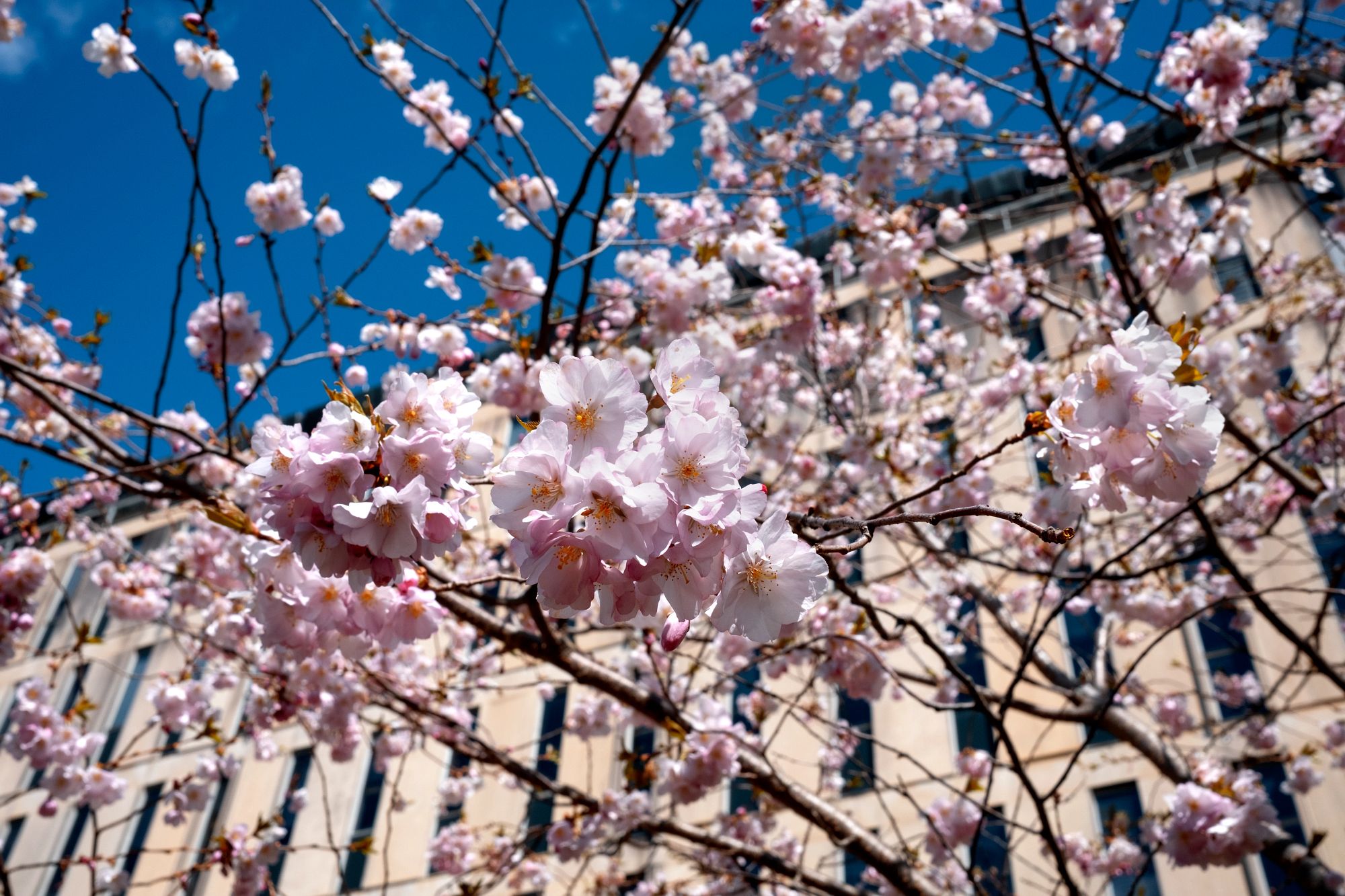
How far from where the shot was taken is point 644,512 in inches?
56.9

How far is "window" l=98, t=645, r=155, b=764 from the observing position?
17062 mm

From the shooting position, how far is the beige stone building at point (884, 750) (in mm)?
8773

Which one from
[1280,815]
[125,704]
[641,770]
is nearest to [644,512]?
[641,770]

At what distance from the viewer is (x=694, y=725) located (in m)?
3.89

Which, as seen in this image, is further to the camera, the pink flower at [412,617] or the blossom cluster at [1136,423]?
the pink flower at [412,617]

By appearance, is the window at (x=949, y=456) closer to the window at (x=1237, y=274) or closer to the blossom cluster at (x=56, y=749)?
the window at (x=1237, y=274)

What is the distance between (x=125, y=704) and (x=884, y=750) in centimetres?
1424

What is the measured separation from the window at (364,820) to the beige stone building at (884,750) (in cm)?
4

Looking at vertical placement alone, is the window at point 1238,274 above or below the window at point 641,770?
above

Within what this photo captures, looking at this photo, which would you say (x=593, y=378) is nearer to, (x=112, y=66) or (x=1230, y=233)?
(x=112, y=66)

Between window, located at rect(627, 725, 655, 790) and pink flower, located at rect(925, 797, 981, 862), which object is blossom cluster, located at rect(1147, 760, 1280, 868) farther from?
window, located at rect(627, 725, 655, 790)

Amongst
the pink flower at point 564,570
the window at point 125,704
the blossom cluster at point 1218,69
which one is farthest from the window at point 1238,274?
the window at point 125,704

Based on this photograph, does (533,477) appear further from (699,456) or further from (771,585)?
(771,585)

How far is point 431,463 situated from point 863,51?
479cm
